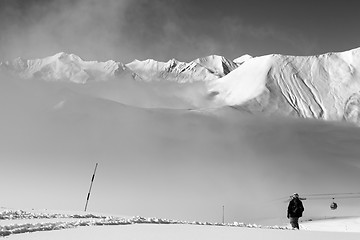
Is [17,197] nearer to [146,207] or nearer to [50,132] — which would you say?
[146,207]

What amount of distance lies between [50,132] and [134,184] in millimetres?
60799

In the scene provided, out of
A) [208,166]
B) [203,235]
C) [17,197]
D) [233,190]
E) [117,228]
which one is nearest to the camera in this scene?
[203,235]

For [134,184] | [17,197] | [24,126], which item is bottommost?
[17,197]

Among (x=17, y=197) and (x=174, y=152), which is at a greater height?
(x=174, y=152)

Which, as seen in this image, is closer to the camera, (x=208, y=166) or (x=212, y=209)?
(x=212, y=209)

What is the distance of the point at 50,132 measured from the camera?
7387 inches

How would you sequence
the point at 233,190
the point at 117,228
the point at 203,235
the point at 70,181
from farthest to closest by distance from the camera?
1. the point at 233,190
2. the point at 70,181
3. the point at 117,228
4. the point at 203,235

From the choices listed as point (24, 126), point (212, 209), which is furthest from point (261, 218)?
point (24, 126)

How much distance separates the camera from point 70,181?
138500 mm

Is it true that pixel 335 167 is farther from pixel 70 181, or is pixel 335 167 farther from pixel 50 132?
pixel 50 132

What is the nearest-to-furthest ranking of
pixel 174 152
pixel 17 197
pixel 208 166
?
pixel 17 197, pixel 208 166, pixel 174 152

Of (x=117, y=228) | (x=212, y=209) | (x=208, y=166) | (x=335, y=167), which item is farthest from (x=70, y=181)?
(x=117, y=228)

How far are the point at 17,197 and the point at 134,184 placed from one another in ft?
149

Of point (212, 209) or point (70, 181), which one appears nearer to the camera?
point (212, 209)
